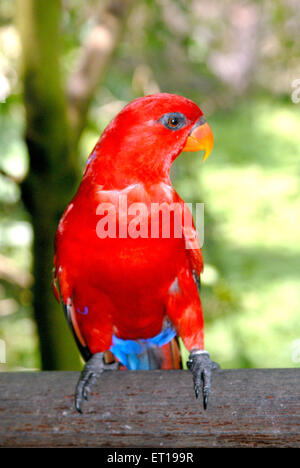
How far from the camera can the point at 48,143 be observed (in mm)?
1525

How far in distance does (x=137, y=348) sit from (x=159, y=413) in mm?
290

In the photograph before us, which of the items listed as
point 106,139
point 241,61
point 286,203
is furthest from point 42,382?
point 241,61

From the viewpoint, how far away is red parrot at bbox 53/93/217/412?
0.92m

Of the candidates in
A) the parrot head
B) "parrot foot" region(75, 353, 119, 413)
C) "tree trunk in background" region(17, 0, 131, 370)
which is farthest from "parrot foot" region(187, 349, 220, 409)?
"tree trunk in background" region(17, 0, 131, 370)

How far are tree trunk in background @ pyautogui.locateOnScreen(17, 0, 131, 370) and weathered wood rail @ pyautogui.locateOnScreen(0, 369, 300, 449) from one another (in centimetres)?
65

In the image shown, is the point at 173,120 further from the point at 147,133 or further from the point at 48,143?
the point at 48,143

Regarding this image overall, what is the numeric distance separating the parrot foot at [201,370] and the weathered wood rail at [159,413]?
0.01 metres

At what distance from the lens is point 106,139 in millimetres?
940

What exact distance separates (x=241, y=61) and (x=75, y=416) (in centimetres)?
343

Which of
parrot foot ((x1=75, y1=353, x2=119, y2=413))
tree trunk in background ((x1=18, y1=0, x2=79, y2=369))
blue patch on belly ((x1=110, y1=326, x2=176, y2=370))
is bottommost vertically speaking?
→ parrot foot ((x1=75, y1=353, x2=119, y2=413))

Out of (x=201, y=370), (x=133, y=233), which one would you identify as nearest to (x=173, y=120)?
(x=133, y=233)

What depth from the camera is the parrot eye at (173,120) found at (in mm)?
930

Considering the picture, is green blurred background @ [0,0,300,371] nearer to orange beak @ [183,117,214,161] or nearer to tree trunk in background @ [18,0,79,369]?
tree trunk in background @ [18,0,79,369]
